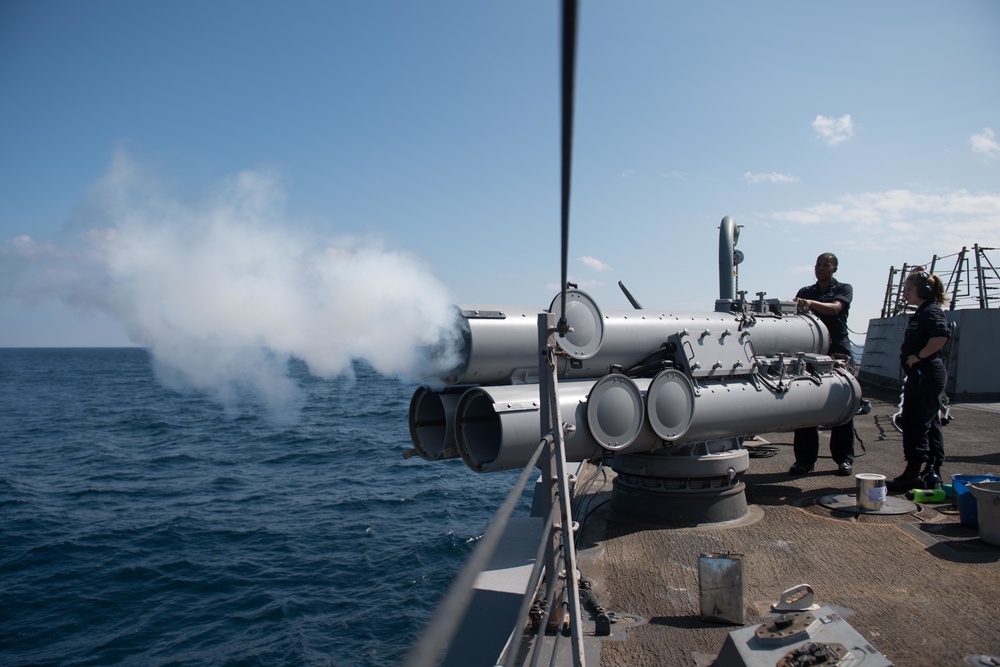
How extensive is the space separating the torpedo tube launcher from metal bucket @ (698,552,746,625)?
1069 mm

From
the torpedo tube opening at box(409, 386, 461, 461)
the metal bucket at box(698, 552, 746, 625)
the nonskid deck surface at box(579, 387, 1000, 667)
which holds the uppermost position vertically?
the torpedo tube opening at box(409, 386, 461, 461)

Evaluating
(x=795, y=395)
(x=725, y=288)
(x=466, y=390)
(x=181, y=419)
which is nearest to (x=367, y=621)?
(x=466, y=390)

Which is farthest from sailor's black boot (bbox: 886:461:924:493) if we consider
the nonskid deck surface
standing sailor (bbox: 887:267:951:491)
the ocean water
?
the ocean water

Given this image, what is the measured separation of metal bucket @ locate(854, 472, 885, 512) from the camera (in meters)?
5.76

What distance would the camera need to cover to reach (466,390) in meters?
4.81

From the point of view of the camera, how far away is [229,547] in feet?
36.7

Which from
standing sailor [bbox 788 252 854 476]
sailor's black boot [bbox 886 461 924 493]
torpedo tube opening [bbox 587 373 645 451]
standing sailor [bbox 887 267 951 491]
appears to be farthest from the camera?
standing sailor [bbox 788 252 854 476]

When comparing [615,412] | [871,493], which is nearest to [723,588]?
[615,412]

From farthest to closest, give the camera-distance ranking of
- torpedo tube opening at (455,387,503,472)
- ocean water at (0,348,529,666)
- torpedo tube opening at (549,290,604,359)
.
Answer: ocean water at (0,348,529,666) → torpedo tube opening at (549,290,604,359) → torpedo tube opening at (455,387,503,472)

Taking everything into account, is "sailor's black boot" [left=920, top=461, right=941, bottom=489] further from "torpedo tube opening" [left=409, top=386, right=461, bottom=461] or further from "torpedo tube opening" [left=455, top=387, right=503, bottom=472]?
"torpedo tube opening" [left=409, top=386, right=461, bottom=461]

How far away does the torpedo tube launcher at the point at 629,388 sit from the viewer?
15.7ft

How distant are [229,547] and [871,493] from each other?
375 inches

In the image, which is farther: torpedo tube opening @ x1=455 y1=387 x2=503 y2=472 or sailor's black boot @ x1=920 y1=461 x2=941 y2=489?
sailor's black boot @ x1=920 y1=461 x2=941 y2=489

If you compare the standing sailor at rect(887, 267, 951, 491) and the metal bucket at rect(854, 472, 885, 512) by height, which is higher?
the standing sailor at rect(887, 267, 951, 491)
